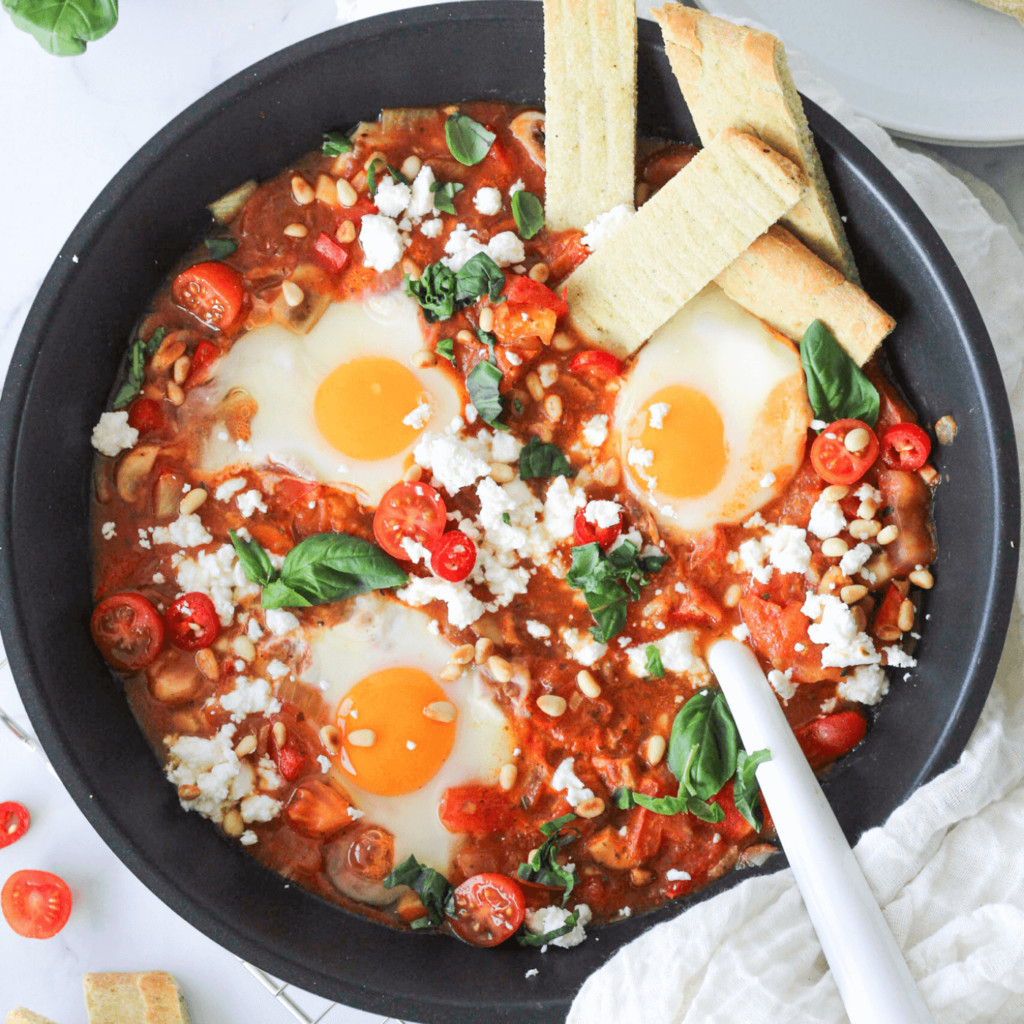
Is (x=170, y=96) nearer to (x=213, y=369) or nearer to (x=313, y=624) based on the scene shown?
(x=213, y=369)

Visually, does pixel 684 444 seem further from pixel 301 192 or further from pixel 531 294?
pixel 301 192

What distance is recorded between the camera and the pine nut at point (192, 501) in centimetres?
312

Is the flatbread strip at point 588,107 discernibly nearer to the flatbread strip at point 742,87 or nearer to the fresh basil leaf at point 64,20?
the flatbread strip at point 742,87

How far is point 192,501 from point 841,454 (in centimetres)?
197

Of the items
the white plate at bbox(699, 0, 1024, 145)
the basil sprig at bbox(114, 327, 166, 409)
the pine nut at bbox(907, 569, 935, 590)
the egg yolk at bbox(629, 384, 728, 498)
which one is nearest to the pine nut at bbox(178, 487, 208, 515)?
the basil sprig at bbox(114, 327, 166, 409)

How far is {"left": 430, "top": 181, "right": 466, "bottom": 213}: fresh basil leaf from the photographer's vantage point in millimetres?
3230

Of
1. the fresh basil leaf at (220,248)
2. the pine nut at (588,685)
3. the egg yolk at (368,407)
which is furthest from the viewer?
the fresh basil leaf at (220,248)

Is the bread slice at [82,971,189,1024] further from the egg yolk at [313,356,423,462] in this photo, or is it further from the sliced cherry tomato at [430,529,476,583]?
the egg yolk at [313,356,423,462]

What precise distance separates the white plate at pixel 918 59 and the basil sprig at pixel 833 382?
97 cm

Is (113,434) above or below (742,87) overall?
below

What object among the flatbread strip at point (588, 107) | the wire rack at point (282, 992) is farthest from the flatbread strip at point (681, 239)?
the wire rack at point (282, 992)

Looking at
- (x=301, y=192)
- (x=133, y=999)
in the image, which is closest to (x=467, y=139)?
(x=301, y=192)

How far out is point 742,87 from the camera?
2.88 metres

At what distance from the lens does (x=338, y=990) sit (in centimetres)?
288
